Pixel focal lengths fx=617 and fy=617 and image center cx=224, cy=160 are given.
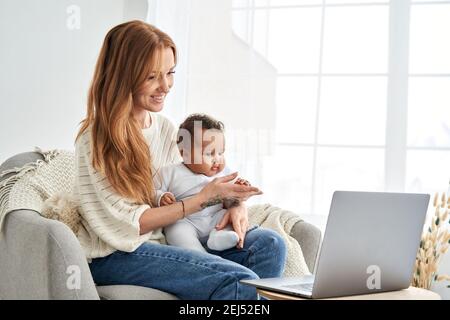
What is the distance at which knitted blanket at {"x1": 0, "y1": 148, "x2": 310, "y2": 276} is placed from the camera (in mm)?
1797

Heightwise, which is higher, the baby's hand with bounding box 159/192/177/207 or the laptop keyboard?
the baby's hand with bounding box 159/192/177/207

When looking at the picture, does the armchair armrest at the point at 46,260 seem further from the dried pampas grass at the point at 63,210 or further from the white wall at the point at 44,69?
the white wall at the point at 44,69

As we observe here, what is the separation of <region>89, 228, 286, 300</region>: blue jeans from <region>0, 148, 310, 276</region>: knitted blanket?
0.65 ft

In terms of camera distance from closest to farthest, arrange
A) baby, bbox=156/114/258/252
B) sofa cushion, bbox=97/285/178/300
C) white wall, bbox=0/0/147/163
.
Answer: sofa cushion, bbox=97/285/178/300, baby, bbox=156/114/258/252, white wall, bbox=0/0/147/163

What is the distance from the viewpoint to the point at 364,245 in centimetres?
133

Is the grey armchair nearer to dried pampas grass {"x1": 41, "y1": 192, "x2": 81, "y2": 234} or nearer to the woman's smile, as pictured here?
dried pampas grass {"x1": 41, "y1": 192, "x2": 81, "y2": 234}

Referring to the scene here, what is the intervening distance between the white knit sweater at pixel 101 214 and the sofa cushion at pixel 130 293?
0.33 ft

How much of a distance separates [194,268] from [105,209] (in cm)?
32

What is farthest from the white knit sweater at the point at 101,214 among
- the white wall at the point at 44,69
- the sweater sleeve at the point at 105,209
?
the white wall at the point at 44,69

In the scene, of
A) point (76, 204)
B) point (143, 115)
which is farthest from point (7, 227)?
point (143, 115)

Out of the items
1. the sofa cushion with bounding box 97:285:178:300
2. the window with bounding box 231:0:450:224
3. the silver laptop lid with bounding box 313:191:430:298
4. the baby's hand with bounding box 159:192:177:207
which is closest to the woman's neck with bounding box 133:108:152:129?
the baby's hand with bounding box 159:192:177:207

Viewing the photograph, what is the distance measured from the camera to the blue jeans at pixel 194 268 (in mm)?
1614

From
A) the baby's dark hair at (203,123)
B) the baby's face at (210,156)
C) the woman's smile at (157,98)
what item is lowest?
the baby's face at (210,156)
